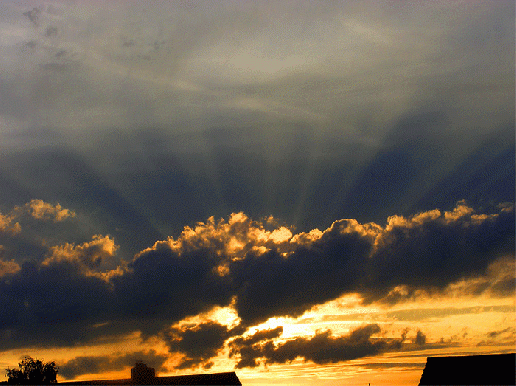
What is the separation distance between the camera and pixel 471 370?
261ft

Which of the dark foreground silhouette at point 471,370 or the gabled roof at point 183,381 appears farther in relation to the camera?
the gabled roof at point 183,381

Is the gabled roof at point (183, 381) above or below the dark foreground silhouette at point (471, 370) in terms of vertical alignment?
above

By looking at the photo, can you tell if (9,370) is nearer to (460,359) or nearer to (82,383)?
(82,383)

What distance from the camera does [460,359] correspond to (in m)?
81.9

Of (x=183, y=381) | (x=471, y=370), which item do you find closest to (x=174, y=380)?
(x=183, y=381)

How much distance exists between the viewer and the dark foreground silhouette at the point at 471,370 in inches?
3019

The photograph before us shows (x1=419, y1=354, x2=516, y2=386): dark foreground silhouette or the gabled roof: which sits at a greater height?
the gabled roof

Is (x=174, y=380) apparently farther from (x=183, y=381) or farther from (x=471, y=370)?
(x=471, y=370)

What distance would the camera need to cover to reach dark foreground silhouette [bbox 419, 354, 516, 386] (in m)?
76.7

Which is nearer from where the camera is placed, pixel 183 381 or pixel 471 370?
pixel 471 370

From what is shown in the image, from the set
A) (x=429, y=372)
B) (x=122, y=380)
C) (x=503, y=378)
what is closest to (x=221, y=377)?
(x=122, y=380)

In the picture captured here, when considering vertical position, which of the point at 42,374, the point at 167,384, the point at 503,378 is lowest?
the point at 503,378

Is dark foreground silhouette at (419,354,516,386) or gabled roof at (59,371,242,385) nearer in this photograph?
dark foreground silhouette at (419,354,516,386)

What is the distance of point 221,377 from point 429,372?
33.1m
